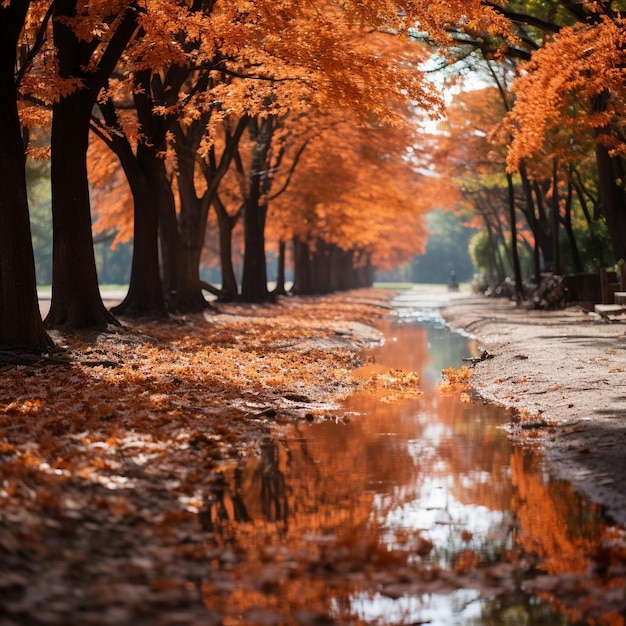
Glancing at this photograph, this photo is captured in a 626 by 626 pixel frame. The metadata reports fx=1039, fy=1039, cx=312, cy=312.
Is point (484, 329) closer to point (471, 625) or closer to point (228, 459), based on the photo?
point (228, 459)

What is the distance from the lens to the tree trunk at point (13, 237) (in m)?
14.0

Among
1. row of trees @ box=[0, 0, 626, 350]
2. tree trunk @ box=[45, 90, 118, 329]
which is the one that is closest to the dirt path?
row of trees @ box=[0, 0, 626, 350]

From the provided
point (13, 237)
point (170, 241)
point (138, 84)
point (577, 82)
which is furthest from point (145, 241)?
point (577, 82)

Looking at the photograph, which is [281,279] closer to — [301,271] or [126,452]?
[301,271]

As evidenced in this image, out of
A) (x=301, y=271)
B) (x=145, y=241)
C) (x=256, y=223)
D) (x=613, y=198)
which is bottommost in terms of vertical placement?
(x=301, y=271)

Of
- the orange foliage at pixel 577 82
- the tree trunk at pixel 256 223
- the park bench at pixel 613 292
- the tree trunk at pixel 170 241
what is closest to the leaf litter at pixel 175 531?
the orange foliage at pixel 577 82

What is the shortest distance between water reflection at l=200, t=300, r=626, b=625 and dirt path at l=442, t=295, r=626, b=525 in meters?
0.29

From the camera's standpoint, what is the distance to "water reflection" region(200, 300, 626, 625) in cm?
475

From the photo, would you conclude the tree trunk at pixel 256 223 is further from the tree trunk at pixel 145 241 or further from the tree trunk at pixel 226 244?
the tree trunk at pixel 145 241

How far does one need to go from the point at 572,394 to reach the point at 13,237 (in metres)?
7.66

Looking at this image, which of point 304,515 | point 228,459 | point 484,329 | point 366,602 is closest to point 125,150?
point 484,329

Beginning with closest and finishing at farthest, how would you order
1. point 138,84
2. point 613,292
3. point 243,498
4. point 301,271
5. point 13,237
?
point 243,498, point 13,237, point 138,84, point 613,292, point 301,271

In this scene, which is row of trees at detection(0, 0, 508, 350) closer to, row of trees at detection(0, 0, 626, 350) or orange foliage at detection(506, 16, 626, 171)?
row of trees at detection(0, 0, 626, 350)

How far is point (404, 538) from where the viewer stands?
5.87 meters
